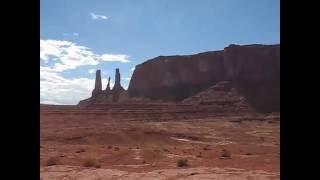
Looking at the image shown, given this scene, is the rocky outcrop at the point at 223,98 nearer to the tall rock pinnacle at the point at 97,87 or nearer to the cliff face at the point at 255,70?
the cliff face at the point at 255,70

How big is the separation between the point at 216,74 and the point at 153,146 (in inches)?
2160

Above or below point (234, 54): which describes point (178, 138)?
below

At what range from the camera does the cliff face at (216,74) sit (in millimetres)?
76062

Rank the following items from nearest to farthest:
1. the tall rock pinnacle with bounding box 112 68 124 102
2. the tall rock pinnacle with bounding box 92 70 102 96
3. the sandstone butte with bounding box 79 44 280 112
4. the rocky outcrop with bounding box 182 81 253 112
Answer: the rocky outcrop with bounding box 182 81 253 112
the sandstone butte with bounding box 79 44 280 112
the tall rock pinnacle with bounding box 112 68 124 102
the tall rock pinnacle with bounding box 92 70 102 96

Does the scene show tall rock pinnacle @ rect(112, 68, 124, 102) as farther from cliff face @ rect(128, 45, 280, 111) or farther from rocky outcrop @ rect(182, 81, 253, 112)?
rocky outcrop @ rect(182, 81, 253, 112)

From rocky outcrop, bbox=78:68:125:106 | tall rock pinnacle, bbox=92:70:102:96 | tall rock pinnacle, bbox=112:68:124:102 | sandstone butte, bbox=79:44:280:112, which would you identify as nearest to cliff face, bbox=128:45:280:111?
sandstone butte, bbox=79:44:280:112

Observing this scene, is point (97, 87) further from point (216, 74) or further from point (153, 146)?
point (153, 146)

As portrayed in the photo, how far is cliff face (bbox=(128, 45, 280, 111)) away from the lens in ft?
250

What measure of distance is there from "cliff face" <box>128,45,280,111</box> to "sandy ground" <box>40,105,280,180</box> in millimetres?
20970

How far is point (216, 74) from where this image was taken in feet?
269
